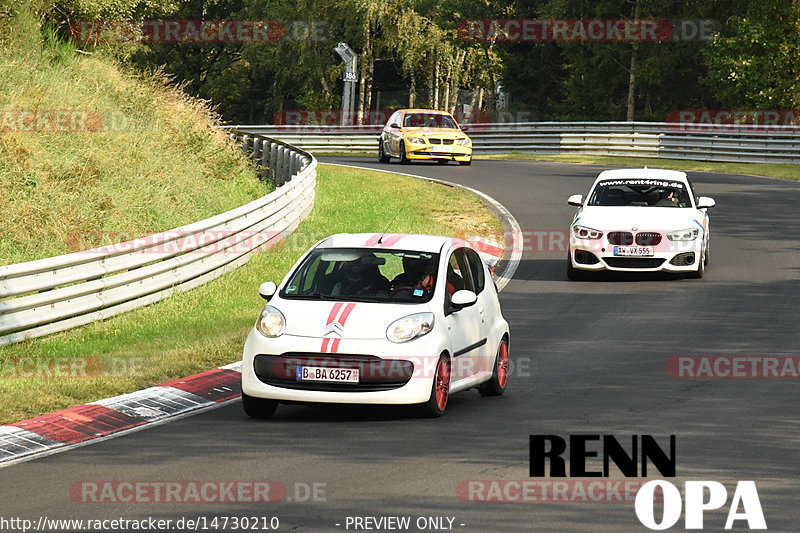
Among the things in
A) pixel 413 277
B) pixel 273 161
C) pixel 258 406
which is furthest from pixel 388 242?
pixel 273 161

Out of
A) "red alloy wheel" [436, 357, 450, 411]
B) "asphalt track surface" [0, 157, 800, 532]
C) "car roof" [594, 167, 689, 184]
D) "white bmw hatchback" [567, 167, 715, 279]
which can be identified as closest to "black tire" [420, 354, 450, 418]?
"red alloy wheel" [436, 357, 450, 411]

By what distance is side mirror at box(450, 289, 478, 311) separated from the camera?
434 inches

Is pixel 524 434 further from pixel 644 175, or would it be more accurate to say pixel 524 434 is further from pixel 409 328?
pixel 644 175

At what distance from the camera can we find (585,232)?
2017cm

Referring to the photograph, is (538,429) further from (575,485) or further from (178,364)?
(178,364)

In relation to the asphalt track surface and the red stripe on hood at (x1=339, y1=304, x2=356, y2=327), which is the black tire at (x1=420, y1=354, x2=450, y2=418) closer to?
the asphalt track surface

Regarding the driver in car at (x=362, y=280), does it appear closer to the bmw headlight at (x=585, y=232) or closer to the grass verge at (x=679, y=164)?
the bmw headlight at (x=585, y=232)

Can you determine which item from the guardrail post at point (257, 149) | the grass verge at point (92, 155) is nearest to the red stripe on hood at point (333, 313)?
the grass verge at point (92, 155)

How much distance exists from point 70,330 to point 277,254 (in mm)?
6445

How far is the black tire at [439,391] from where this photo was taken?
10617 mm

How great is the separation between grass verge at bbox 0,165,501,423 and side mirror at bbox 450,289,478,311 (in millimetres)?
3078

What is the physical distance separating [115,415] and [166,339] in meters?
3.91

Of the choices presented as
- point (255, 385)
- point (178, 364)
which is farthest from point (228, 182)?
point (255, 385)

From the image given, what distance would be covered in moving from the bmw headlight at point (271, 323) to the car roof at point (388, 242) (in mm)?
1163
